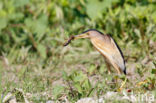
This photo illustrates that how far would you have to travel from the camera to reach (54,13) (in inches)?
207

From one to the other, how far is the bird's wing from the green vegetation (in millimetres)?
373

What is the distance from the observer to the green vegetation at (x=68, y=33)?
13.5ft

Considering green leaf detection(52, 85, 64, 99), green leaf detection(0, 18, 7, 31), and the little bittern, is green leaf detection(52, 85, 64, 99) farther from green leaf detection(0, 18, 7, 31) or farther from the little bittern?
green leaf detection(0, 18, 7, 31)

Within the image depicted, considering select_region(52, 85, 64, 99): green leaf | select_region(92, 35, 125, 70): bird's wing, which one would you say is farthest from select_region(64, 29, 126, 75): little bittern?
select_region(52, 85, 64, 99): green leaf

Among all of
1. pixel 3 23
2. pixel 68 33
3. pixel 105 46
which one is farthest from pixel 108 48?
pixel 3 23

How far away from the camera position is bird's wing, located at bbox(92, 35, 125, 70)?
3223 mm

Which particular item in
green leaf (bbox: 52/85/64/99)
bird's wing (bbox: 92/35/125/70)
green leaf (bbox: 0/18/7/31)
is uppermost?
green leaf (bbox: 0/18/7/31)

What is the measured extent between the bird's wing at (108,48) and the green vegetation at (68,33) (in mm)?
373

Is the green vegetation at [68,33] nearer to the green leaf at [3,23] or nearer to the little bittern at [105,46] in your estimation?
the green leaf at [3,23]

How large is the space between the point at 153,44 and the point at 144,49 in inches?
5.3

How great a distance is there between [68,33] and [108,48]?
84 cm

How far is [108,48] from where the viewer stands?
3.24m

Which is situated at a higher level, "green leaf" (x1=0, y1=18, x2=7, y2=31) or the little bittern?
"green leaf" (x1=0, y1=18, x2=7, y2=31)

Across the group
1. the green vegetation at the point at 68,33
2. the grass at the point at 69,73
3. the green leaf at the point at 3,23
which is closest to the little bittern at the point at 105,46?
the grass at the point at 69,73
